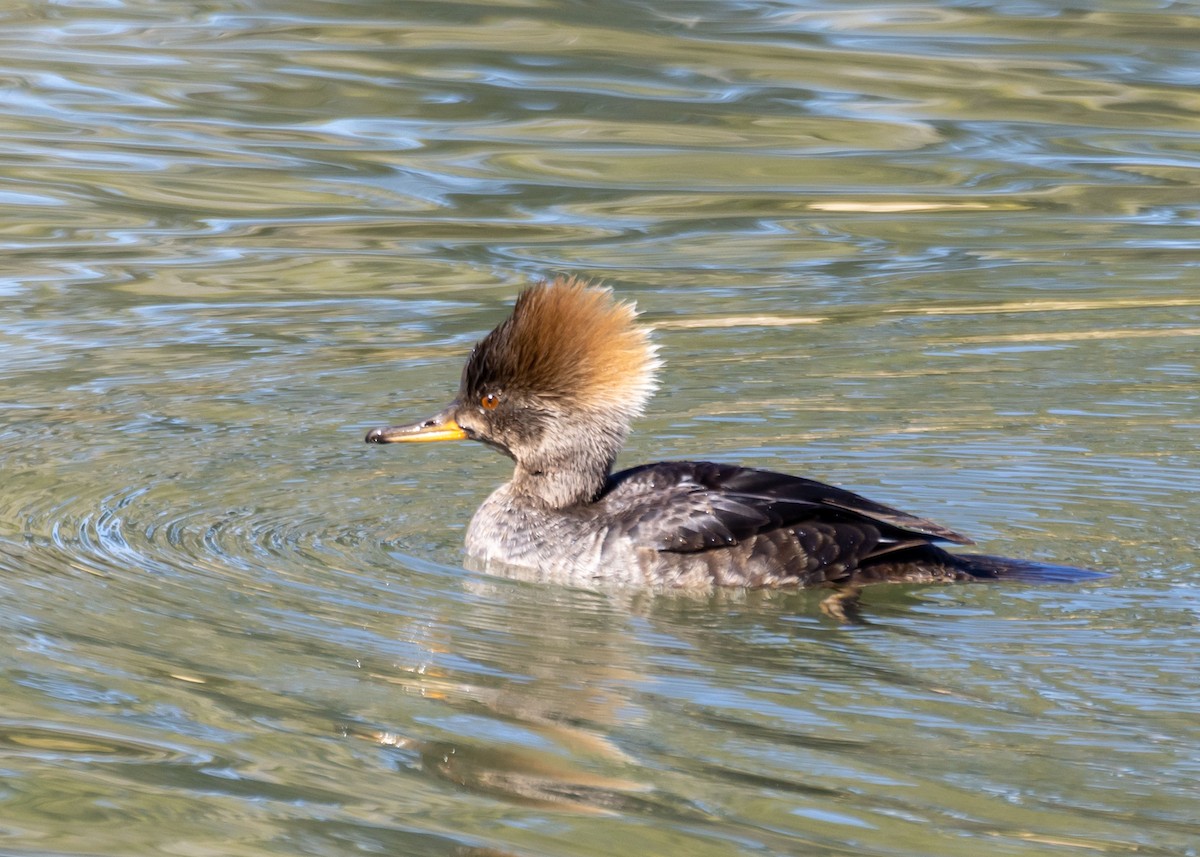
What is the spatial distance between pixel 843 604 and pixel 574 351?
56.0 inches

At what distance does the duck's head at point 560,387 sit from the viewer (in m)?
7.27

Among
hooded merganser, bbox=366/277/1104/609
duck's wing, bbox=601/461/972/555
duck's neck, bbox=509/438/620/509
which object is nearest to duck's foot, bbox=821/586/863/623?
hooded merganser, bbox=366/277/1104/609

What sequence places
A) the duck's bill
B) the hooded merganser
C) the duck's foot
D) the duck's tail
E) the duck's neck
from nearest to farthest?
the duck's foot, the duck's tail, the hooded merganser, the duck's neck, the duck's bill

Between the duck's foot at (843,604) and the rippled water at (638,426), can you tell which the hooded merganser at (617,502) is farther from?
the rippled water at (638,426)

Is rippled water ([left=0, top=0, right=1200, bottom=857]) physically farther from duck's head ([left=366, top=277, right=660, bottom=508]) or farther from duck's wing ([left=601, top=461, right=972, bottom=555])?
duck's head ([left=366, top=277, right=660, bottom=508])

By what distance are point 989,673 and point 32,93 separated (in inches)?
437

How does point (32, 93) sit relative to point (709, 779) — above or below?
above

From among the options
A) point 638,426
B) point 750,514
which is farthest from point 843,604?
point 638,426

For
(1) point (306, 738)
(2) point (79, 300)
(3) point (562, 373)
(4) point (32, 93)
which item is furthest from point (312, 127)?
(1) point (306, 738)

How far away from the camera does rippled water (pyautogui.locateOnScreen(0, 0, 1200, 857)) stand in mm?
5035

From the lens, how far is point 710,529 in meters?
6.94

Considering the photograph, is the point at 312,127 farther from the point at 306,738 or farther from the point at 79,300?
the point at 306,738

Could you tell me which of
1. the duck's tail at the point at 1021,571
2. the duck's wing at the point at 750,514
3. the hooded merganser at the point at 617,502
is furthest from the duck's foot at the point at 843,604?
the duck's tail at the point at 1021,571

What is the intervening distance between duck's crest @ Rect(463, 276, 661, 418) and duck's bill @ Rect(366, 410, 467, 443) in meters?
0.25
